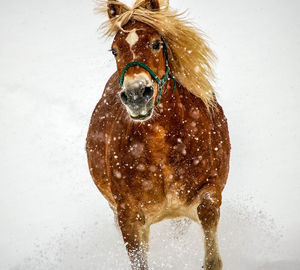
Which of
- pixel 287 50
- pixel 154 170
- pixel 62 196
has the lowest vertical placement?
pixel 154 170

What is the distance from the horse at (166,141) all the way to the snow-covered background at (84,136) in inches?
17.2

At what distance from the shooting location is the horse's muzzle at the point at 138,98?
2191mm

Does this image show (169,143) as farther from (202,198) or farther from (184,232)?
(184,232)

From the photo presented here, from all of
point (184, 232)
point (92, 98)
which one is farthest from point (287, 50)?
point (184, 232)

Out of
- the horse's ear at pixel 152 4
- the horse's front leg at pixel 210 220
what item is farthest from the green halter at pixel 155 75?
the horse's front leg at pixel 210 220

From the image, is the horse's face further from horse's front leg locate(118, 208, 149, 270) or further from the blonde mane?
horse's front leg locate(118, 208, 149, 270)

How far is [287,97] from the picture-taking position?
9.80 metres

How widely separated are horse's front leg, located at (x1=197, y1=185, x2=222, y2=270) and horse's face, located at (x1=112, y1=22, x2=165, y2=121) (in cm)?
81

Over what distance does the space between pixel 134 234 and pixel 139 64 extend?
1.32 metres

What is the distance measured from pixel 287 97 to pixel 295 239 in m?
6.02

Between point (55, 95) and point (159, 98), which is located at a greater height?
point (55, 95)

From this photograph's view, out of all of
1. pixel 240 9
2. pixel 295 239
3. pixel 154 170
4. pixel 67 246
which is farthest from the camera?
pixel 240 9

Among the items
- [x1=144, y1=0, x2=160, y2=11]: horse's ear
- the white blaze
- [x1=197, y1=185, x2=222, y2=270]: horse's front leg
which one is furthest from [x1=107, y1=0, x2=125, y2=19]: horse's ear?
[x1=197, y1=185, x2=222, y2=270]: horse's front leg

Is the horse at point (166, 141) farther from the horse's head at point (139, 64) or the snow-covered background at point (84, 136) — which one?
the snow-covered background at point (84, 136)
